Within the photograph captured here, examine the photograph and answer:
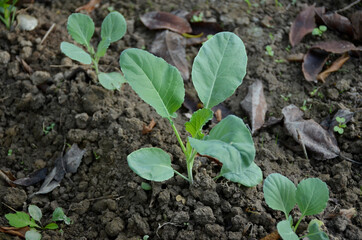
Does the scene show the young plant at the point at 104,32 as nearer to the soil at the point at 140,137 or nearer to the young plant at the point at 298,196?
the soil at the point at 140,137

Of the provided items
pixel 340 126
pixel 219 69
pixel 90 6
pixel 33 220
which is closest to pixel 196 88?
pixel 219 69

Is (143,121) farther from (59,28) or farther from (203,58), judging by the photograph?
(59,28)

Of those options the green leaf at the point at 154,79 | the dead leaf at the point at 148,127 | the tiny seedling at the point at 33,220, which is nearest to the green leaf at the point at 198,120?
the green leaf at the point at 154,79

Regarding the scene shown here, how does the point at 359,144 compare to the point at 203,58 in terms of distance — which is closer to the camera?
the point at 203,58

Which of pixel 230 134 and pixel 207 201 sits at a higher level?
pixel 230 134

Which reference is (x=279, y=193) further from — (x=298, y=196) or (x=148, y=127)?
(x=148, y=127)

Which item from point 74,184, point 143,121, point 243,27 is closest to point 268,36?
point 243,27
